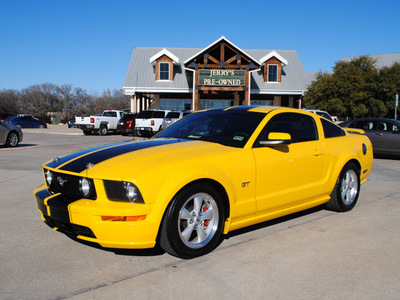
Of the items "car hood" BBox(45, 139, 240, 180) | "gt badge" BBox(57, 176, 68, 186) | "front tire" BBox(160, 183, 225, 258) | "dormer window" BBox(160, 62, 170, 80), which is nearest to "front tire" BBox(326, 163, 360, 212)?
"car hood" BBox(45, 139, 240, 180)

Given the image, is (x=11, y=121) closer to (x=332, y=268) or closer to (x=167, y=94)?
(x=167, y=94)

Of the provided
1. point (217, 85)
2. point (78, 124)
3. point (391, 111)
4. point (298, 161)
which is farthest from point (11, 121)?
point (298, 161)

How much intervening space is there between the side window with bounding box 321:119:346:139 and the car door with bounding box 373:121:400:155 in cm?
794

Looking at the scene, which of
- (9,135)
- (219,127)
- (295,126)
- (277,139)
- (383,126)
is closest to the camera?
(277,139)

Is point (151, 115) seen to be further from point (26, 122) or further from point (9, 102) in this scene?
point (9, 102)

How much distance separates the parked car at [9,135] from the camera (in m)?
14.6

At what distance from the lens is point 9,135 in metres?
14.9

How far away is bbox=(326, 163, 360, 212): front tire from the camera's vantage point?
530 cm

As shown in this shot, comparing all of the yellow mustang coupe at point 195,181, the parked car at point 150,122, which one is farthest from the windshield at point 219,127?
the parked car at point 150,122

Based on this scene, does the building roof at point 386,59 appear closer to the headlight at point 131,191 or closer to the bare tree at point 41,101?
the headlight at point 131,191

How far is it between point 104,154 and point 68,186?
48cm

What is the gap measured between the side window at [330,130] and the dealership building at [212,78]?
66.4ft

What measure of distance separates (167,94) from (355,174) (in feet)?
89.8

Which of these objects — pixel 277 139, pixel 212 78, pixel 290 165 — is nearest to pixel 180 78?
pixel 212 78
